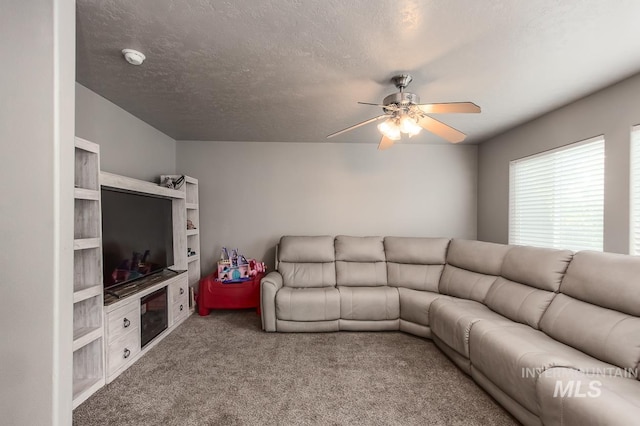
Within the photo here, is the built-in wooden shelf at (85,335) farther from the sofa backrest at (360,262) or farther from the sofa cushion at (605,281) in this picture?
the sofa cushion at (605,281)

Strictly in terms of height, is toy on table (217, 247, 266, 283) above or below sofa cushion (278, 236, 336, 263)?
below

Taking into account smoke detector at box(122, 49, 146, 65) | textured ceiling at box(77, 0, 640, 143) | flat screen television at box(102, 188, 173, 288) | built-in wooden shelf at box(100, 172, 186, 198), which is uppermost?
textured ceiling at box(77, 0, 640, 143)

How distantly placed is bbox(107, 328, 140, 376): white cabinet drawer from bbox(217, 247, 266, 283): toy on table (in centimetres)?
120

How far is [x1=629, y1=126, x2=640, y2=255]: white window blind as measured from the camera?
2.16 metres

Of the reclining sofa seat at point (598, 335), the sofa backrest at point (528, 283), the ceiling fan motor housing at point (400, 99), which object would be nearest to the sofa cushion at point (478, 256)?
the sofa backrest at point (528, 283)

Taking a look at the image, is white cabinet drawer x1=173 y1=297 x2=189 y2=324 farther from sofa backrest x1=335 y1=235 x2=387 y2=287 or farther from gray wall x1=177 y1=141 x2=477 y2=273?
sofa backrest x1=335 y1=235 x2=387 y2=287

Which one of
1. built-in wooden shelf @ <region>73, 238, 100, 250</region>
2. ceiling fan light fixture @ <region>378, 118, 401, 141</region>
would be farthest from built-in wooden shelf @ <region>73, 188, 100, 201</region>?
ceiling fan light fixture @ <region>378, 118, 401, 141</region>

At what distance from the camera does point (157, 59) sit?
1.93m

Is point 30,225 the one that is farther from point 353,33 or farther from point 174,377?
point 353,33

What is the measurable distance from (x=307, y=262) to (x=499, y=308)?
212cm

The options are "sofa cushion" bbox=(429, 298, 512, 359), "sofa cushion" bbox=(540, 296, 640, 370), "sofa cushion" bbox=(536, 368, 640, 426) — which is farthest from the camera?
"sofa cushion" bbox=(429, 298, 512, 359)

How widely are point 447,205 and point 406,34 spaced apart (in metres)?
3.11

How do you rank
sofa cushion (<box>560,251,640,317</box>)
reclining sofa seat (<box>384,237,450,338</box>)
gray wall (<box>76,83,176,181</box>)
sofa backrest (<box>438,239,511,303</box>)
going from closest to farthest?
sofa cushion (<box>560,251,640,317</box>) → gray wall (<box>76,83,176,181</box>) → sofa backrest (<box>438,239,511,303</box>) → reclining sofa seat (<box>384,237,450,338</box>)

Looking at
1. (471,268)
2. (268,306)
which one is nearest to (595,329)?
(471,268)
